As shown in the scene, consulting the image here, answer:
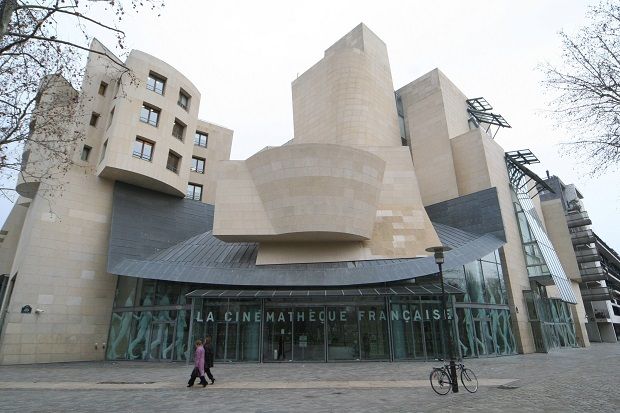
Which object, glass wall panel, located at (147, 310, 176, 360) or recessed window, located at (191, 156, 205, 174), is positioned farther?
recessed window, located at (191, 156, 205, 174)

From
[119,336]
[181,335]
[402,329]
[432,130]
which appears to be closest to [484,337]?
[402,329]

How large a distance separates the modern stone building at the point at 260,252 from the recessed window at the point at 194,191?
15.6ft

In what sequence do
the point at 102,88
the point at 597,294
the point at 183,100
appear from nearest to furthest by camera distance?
1. the point at 102,88
2. the point at 183,100
3. the point at 597,294

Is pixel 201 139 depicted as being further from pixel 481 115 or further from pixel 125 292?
pixel 481 115

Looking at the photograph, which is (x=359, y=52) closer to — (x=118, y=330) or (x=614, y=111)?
(x=614, y=111)

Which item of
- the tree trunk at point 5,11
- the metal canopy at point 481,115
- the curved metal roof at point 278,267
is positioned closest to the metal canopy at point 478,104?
the metal canopy at point 481,115

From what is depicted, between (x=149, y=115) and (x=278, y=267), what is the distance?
1783cm

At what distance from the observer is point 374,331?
22.6 metres

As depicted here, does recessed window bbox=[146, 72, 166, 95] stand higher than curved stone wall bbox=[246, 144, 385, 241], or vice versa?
recessed window bbox=[146, 72, 166, 95]

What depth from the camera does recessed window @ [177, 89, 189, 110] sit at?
34934 mm

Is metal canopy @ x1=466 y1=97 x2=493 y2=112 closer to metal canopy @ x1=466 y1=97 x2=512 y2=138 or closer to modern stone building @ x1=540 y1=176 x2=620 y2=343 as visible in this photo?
metal canopy @ x1=466 y1=97 x2=512 y2=138

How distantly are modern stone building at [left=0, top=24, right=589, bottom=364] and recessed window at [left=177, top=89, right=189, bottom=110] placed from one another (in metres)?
0.41

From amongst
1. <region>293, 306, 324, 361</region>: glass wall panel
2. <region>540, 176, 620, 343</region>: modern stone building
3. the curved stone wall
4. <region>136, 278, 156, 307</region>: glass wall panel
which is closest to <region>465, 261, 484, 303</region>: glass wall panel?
the curved stone wall

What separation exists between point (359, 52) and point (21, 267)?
36.2 metres
